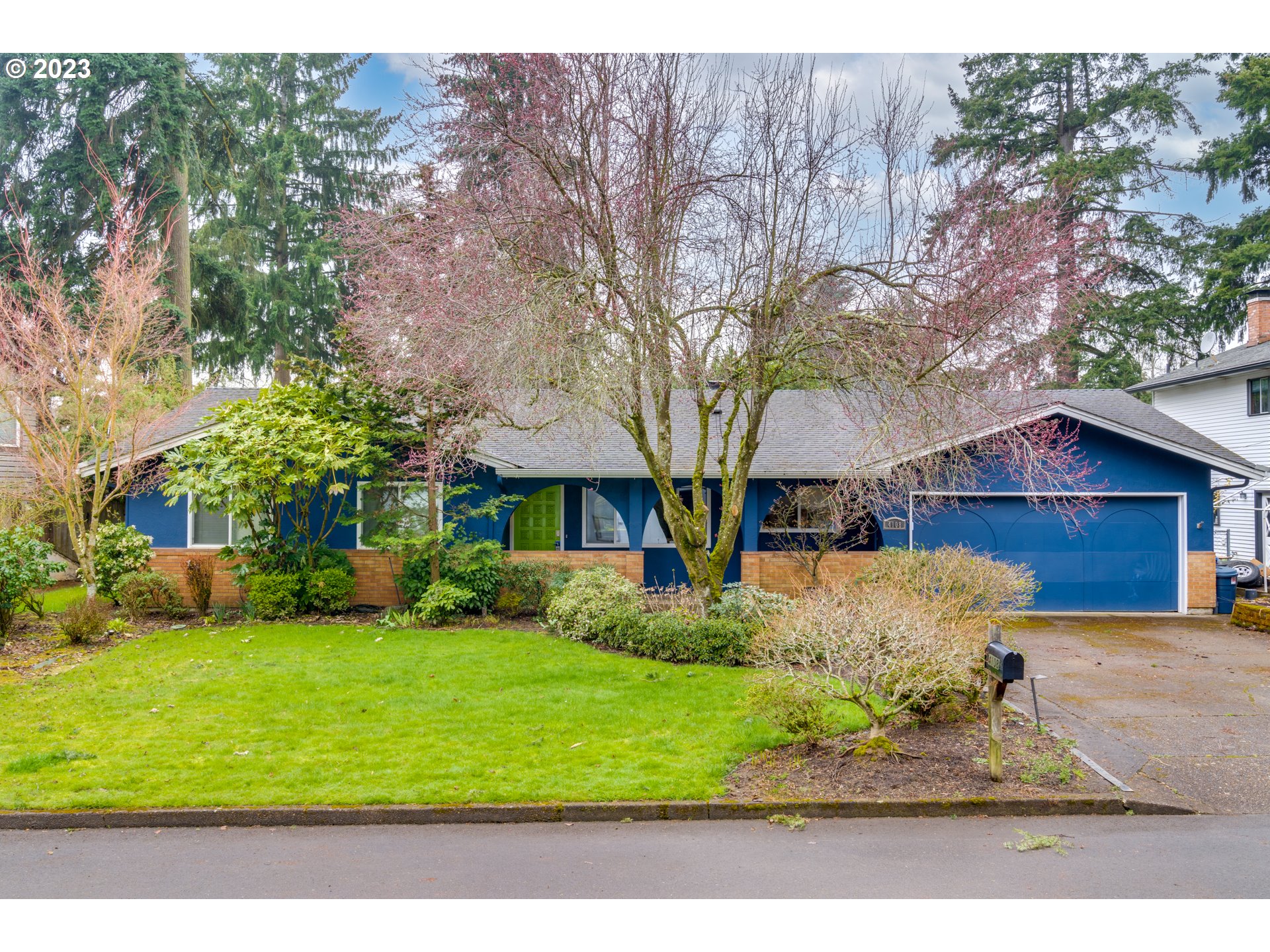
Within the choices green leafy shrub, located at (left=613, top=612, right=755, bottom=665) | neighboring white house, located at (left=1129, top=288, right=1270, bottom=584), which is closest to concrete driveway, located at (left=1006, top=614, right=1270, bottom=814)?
green leafy shrub, located at (left=613, top=612, right=755, bottom=665)

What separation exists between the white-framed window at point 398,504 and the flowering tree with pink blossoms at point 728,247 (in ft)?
12.7

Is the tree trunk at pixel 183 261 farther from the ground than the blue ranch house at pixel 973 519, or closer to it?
farther from the ground

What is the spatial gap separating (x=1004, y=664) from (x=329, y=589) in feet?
34.4

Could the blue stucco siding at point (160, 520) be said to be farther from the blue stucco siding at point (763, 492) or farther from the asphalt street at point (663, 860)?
the asphalt street at point (663, 860)

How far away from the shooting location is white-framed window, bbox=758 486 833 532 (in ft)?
47.5

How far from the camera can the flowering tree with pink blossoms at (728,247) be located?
27.0 ft

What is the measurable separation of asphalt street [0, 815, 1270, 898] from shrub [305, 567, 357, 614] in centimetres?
769

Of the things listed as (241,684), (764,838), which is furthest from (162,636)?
(764,838)

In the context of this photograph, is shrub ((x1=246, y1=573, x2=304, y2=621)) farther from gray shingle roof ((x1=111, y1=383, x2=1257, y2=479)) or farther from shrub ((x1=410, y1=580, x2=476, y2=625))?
gray shingle roof ((x1=111, y1=383, x2=1257, y2=479))

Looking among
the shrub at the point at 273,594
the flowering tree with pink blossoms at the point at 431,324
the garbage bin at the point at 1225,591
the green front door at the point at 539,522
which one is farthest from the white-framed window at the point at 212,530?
the garbage bin at the point at 1225,591

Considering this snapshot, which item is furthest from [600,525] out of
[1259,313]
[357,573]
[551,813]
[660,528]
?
[1259,313]

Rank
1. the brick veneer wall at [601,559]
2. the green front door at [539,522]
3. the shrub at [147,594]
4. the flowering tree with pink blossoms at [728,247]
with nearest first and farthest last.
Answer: the flowering tree with pink blossoms at [728,247] → the shrub at [147,594] → the brick veneer wall at [601,559] → the green front door at [539,522]

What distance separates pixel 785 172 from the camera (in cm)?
878

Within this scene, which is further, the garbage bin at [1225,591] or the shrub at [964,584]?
the garbage bin at [1225,591]
